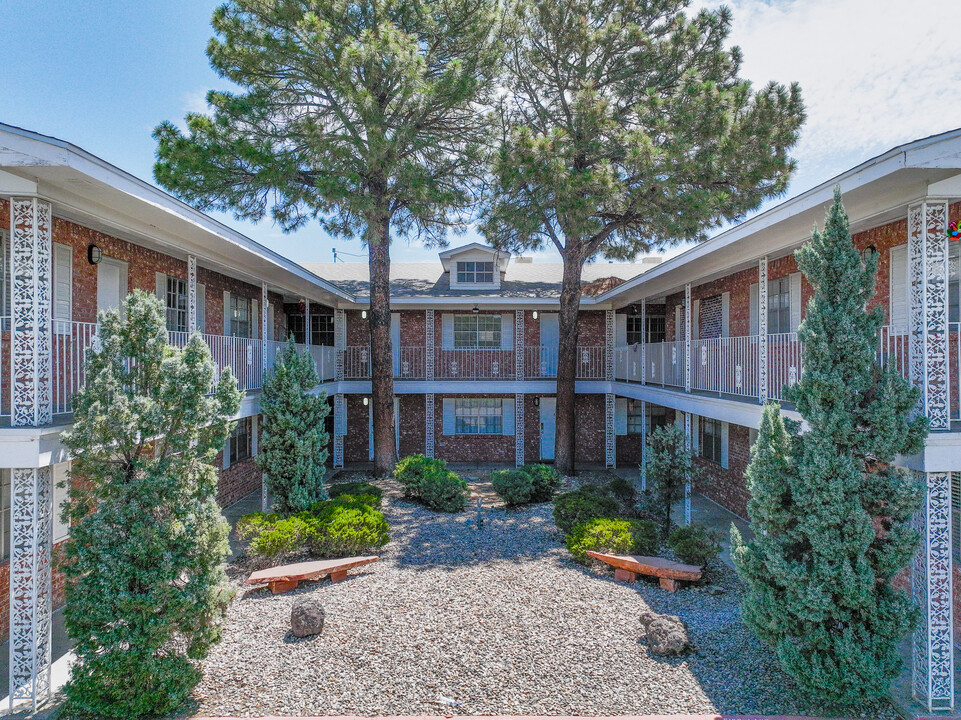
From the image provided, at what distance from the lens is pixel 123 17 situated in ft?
28.1

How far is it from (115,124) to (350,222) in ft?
16.8

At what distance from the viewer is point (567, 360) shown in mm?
14055

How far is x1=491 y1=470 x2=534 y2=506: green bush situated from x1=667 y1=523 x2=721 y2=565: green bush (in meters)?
3.67

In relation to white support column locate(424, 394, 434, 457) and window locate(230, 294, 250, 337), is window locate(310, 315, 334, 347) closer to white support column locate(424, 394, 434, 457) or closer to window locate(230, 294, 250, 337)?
white support column locate(424, 394, 434, 457)

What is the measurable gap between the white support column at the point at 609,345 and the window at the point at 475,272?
3995mm

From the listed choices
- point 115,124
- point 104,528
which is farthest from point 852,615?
point 115,124

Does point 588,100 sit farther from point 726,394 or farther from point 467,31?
point 726,394

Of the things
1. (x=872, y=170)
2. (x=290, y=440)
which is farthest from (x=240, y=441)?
(x=872, y=170)

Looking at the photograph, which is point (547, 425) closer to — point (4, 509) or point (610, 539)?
point (610, 539)

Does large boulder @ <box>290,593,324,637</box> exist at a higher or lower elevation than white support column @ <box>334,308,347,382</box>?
lower

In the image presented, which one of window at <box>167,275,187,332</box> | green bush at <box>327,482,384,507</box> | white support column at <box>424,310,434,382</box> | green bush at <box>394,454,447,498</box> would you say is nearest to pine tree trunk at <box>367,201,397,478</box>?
green bush at <box>394,454,447,498</box>

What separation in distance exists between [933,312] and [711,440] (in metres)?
8.32

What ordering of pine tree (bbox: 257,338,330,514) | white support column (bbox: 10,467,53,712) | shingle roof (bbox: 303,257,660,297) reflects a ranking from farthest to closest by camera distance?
shingle roof (bbox: 303,257,660,297) → pine tree (bbox: 257,338,330,514) → white support column (bbox: 10,467,53,712)

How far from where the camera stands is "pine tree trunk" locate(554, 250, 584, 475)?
13.8 m
